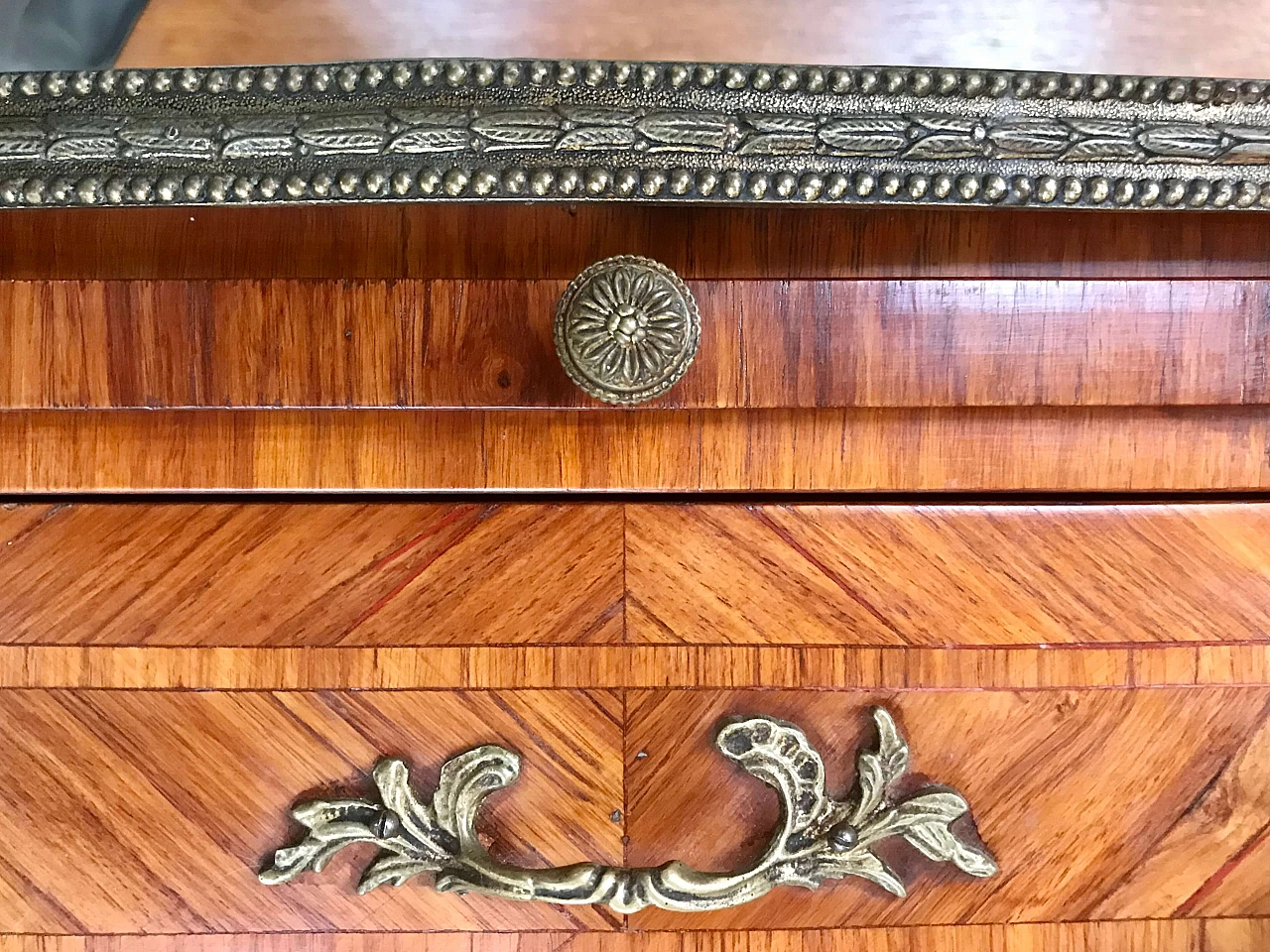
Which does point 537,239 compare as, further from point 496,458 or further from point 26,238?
point 26,238

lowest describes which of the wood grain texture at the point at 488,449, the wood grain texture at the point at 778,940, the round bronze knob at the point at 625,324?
the wood grain texture at the point at 778,940

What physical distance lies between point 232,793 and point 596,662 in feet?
0.48

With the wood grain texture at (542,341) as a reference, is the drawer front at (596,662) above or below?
below

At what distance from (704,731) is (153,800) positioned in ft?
0.69

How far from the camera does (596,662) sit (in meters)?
0.32

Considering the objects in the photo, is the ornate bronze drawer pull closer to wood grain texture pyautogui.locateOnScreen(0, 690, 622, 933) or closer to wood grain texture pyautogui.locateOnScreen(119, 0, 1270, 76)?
wood grain texture pyautogui.locateOnScreen(0, 690, 622, 933)

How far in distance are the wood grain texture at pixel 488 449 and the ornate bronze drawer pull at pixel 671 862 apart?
0.31ft

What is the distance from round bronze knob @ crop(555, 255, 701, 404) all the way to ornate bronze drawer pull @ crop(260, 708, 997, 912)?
0.14 meters

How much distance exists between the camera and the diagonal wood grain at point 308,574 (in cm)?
32

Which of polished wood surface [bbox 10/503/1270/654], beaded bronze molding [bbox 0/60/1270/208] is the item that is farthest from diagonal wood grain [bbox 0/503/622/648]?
beaded bronze molding [bbox 0/60/1270/208]

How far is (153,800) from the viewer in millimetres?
329

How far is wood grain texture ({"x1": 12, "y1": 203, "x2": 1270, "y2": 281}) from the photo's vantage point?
1.00 ft

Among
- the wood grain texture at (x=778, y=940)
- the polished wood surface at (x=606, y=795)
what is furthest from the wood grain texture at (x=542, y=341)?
the wood grain texture at (x=778, y=940)

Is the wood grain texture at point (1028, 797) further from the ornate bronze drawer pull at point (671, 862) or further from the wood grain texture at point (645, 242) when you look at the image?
the wood grain texture at point (645, 242)
